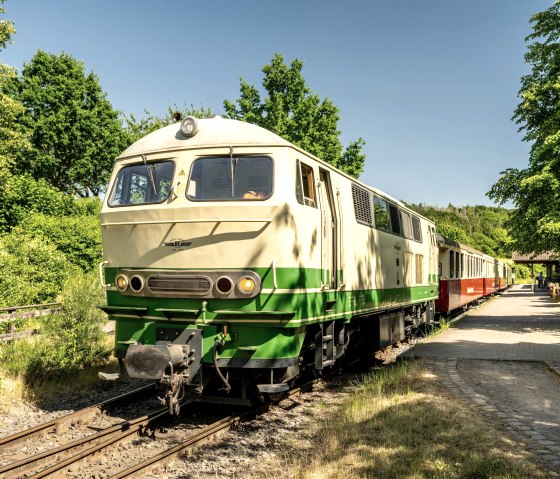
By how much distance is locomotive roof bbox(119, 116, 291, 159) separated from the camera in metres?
6.86

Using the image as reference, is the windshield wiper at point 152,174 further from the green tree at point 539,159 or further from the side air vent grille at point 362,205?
the green tree at point 539,159

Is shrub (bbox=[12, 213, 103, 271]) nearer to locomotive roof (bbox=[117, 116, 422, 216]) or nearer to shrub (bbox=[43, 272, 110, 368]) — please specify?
shrub (bbox=[43, 272, 110, 368])

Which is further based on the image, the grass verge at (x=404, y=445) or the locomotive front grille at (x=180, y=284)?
the locomotive front grille at (x=180, y=284)

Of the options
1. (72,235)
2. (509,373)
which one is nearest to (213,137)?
(509,373)

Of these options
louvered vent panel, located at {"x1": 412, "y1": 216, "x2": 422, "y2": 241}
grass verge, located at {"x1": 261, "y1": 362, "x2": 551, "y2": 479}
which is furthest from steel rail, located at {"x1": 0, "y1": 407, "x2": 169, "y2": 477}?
louvered vent panel, located at {"x1": 412, "y1": 216, "x2": 422, "y2": 241}

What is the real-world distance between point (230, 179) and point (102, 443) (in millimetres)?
3449

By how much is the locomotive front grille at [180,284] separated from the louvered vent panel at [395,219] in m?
5.85

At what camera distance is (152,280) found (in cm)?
687

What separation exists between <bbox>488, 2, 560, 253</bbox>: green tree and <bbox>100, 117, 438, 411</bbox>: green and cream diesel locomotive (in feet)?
35.6

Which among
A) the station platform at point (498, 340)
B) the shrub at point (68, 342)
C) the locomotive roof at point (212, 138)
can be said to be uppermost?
the locomotive roof at point (212, 138)

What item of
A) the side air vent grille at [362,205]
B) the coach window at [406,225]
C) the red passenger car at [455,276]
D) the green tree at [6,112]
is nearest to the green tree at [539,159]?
the red passenger car at [455,276]

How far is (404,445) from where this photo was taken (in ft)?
19.4

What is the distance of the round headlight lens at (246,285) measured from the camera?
638 centimetres

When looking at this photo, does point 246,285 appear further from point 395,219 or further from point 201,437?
point 395,219
